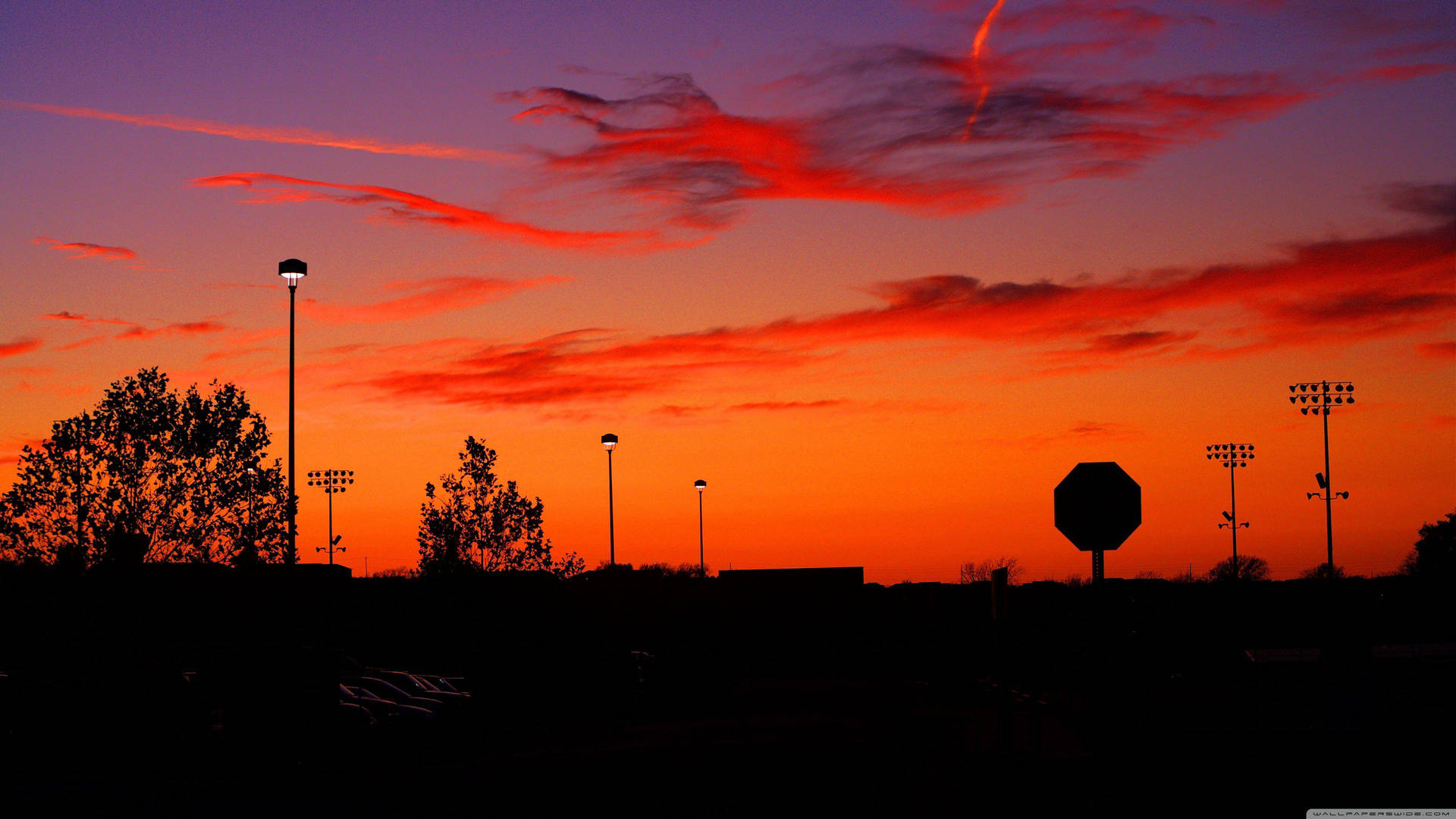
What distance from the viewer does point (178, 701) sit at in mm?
24312

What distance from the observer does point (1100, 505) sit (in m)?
10.8

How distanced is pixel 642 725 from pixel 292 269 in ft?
43.8

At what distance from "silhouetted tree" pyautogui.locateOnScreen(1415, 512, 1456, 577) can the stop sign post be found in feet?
446

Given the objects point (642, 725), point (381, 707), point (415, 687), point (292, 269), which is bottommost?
point (642, 725)

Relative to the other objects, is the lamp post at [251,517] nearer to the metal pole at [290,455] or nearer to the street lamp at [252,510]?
the street lamp at [252,510]

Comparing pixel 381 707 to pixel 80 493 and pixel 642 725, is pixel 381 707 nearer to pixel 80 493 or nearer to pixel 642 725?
pixel 642 725

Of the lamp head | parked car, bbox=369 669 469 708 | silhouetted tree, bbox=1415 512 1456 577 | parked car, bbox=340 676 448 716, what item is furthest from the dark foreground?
silhouetted tree, bbox=1415 512 1456 577

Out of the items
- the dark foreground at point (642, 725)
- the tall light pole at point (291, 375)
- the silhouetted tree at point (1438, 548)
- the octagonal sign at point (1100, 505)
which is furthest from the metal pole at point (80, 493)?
the silhouetted tree at point (1438, 548)

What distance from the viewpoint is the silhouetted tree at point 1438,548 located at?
432 feet

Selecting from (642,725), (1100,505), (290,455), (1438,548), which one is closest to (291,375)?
(290,455)

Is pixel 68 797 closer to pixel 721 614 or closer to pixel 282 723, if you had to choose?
pixel 282 723

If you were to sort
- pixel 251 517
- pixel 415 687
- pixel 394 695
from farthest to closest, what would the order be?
pixel 251 517
pixel 415 687
pixel 394 695

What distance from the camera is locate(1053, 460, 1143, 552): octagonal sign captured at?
1077 cm

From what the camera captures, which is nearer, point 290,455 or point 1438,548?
point 290,455
